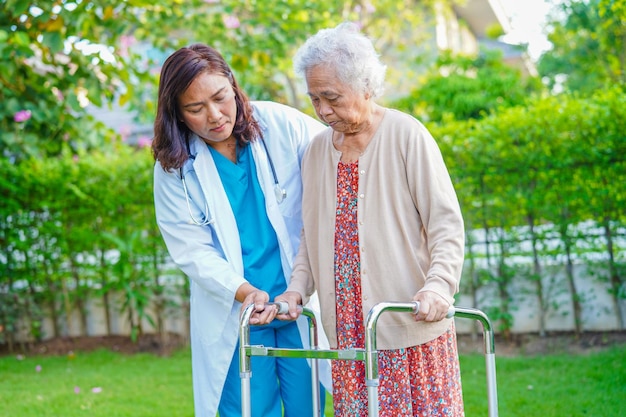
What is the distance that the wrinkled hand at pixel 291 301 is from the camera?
2.41m

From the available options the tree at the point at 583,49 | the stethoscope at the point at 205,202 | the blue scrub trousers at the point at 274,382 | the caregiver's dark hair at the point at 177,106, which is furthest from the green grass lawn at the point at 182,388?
the tree at the point at 583,49

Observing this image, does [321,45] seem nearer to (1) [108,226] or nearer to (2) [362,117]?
(2) [362,117]

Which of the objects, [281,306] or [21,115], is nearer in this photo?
[281,306]

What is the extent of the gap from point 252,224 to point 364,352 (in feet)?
2.79

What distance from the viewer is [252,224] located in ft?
8.92

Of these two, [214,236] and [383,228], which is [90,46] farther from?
[383,228]

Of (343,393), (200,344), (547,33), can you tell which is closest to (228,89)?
(200,344)

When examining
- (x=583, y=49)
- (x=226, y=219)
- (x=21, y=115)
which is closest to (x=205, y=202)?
(x=226, y=219)

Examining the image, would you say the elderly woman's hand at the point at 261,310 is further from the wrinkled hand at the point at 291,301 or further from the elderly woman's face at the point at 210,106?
the elderly woman's face at the point at 210,106

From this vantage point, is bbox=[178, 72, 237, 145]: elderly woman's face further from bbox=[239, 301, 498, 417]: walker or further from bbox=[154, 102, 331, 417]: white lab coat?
bbox=[239, 301, 498, 417]: walker

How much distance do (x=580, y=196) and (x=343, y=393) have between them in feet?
11.3

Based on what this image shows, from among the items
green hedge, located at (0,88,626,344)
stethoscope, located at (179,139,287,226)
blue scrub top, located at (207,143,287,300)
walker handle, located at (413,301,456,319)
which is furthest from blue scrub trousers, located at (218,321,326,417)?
green hedge, located at (0,88,626,344)

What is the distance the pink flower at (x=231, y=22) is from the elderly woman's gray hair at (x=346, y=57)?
5.45 m

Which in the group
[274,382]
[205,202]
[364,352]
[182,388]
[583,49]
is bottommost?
[182,388]
